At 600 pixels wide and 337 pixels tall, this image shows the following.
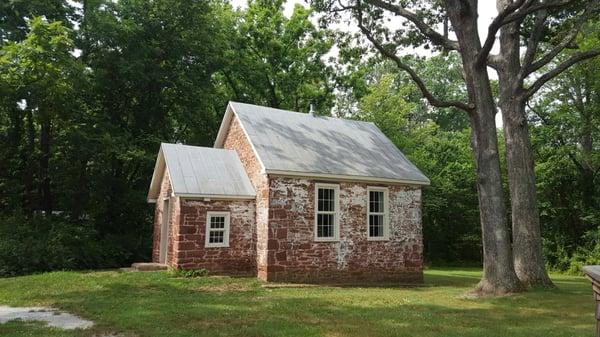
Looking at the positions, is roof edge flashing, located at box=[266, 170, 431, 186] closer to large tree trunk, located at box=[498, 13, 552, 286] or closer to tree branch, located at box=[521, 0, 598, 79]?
large tree trunk, located at box=[498, 13, 552, 286]

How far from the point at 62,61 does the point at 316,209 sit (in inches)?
497

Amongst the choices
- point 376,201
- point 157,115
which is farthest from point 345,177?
point 157,115

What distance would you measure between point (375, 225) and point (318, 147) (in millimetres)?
3627

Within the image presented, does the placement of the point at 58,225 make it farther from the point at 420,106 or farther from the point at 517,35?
the point at 420,106

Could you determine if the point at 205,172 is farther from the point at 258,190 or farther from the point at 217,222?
the point at 258,190

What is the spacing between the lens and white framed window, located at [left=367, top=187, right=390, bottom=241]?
1661 cm

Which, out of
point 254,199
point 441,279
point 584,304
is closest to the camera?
point 584,304

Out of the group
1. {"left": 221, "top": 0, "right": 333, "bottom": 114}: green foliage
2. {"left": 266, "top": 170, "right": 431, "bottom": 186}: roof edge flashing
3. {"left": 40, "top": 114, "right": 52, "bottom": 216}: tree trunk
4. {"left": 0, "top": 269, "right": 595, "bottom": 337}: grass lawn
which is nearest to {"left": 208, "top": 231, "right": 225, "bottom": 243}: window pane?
{"left": 0, "top": 269, "right": 595, "bottom": 337}: grass lawn

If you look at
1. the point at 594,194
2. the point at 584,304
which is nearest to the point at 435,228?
the point at 594,194

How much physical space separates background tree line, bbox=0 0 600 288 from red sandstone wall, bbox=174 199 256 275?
6065 millimetres

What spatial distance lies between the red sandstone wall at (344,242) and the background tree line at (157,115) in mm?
5875

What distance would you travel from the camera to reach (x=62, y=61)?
19.2 meters

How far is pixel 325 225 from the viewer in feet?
51.8

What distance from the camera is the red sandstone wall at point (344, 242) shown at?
1482 cm
